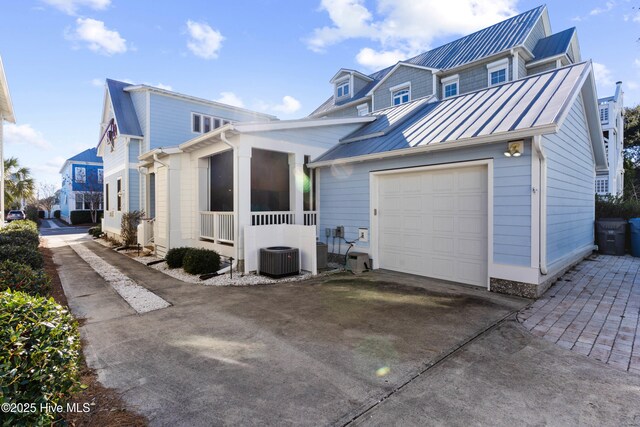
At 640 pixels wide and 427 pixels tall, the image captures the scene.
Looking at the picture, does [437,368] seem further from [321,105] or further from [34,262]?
[321,105]

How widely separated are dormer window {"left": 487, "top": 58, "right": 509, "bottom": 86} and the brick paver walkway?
34.9ft

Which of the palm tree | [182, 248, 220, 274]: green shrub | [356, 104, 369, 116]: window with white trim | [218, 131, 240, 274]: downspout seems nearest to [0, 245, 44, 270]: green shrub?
[182, 248, 220, 274]: green shrub

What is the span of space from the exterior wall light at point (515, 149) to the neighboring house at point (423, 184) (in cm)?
2

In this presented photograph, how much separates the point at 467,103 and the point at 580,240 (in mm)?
4781

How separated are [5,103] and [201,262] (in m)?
8.07

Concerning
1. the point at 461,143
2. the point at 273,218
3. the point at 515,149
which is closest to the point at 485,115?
the point at 461,143

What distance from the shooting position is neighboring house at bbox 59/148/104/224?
2681cm

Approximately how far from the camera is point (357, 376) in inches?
116

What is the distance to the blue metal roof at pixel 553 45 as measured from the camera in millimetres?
14242

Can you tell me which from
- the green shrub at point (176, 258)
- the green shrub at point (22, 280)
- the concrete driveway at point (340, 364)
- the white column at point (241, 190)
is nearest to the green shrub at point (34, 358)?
the concrete driveway at point (340, 364)

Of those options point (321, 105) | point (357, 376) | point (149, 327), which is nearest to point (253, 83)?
point (149, 327)

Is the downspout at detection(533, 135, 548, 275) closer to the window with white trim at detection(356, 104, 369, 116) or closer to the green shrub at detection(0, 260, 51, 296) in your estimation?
the green shrub at detection(0, 260, 51, 296)

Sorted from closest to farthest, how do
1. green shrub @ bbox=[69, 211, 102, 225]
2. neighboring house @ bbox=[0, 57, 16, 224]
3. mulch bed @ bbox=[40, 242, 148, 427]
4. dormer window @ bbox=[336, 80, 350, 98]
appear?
mulch bed @ bbox=[40, 242, 148, 427], neighboring house @ bbox=[0, 57, 16, 224], dormer window @ bbox=[336, 80, 350, 98], green shrub @ bbox=[69, 211, 102, 225]

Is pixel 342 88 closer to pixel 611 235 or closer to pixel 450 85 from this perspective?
pixel 450 85
